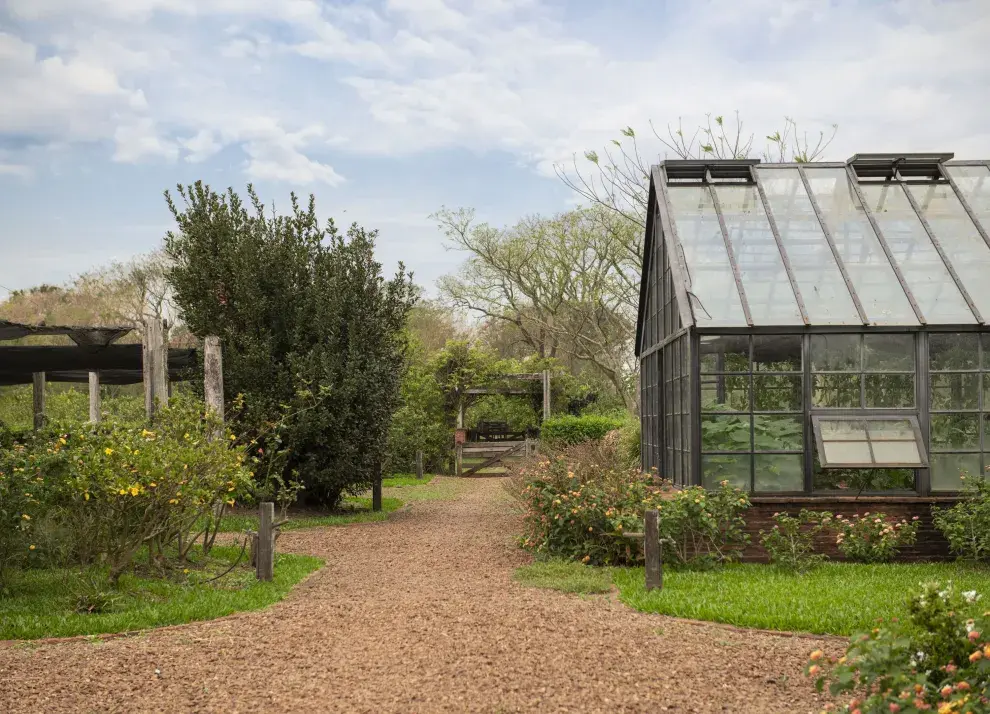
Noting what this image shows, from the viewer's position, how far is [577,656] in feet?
18.7

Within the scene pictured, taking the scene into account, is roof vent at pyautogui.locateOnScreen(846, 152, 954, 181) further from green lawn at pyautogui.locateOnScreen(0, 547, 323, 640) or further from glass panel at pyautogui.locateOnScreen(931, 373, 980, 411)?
green lawn at pyautogui.locateOnScreen(0, 547, 323, 640)

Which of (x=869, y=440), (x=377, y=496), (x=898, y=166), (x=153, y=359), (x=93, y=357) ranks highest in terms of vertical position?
(x=898, y=166)

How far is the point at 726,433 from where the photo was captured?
→ 9992mm

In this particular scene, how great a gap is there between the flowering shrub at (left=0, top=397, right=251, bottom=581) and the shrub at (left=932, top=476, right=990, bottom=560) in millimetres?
7652

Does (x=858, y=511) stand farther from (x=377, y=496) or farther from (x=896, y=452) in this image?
(x=377, y=496)

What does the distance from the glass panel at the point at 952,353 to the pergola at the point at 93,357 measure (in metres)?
9.41

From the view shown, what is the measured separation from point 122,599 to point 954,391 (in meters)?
9.38

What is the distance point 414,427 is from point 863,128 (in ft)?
49.3

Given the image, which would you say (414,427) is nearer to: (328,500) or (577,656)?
(328,500)

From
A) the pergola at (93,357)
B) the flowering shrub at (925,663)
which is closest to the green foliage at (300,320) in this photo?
the pergola at (93,357)

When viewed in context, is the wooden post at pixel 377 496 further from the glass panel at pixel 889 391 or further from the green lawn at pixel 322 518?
the glass panel at pixel 889 391

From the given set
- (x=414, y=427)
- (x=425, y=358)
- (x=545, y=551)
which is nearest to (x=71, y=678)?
(x=545, y=551)

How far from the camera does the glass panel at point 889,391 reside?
10023 mm

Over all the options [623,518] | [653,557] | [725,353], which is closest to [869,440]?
[725,353]
